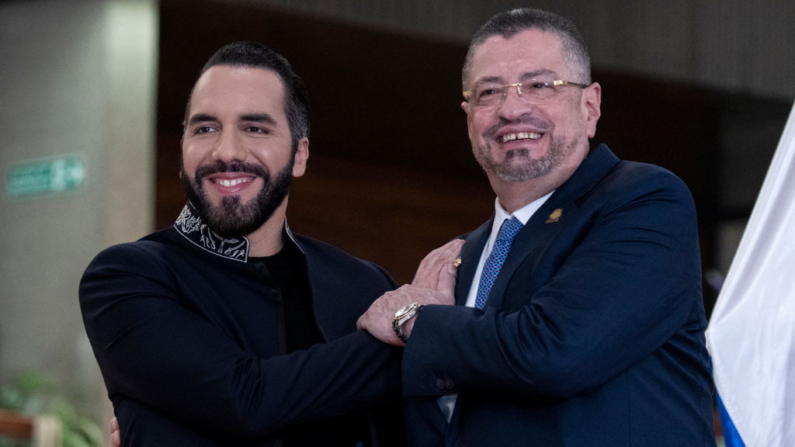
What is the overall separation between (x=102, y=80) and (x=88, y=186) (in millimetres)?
702

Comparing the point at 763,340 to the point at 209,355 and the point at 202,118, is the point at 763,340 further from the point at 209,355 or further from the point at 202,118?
the point at 202,118

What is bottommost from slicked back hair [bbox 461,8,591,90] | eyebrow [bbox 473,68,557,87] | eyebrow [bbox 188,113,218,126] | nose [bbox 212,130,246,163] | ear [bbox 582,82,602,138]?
nose [bbox 212,130,246,163]

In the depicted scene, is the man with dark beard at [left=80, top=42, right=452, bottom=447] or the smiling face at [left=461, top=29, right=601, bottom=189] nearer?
the man with dark beard at [left=80, top=42, right=452, bottom=447]

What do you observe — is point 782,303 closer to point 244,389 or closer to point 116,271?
point 244,389

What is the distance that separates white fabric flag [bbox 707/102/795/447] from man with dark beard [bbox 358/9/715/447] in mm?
57

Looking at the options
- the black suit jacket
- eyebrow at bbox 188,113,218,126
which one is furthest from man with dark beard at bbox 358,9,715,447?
eyebrow at bbox 188,113,218,126

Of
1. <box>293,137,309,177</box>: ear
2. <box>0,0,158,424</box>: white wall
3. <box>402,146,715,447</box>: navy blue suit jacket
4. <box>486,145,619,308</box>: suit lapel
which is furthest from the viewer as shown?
<box>0,0,158,424</box>: white wall

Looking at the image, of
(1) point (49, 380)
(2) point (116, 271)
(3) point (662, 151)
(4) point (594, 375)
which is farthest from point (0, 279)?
(3) point (662, 151)

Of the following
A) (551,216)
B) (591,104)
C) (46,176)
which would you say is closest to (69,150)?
(46,176)

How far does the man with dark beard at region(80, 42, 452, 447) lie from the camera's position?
214 cm

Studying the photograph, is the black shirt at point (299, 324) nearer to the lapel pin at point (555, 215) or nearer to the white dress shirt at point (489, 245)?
the white dress shirt at point (489, 245)

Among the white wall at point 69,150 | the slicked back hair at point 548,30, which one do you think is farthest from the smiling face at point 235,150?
the white wall at point 69,150

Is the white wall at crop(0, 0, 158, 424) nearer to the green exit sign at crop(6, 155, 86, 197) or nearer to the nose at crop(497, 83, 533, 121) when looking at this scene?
the green exit sign at crop(6, 155, 86, 197)

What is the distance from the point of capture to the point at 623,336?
77.5 inches
